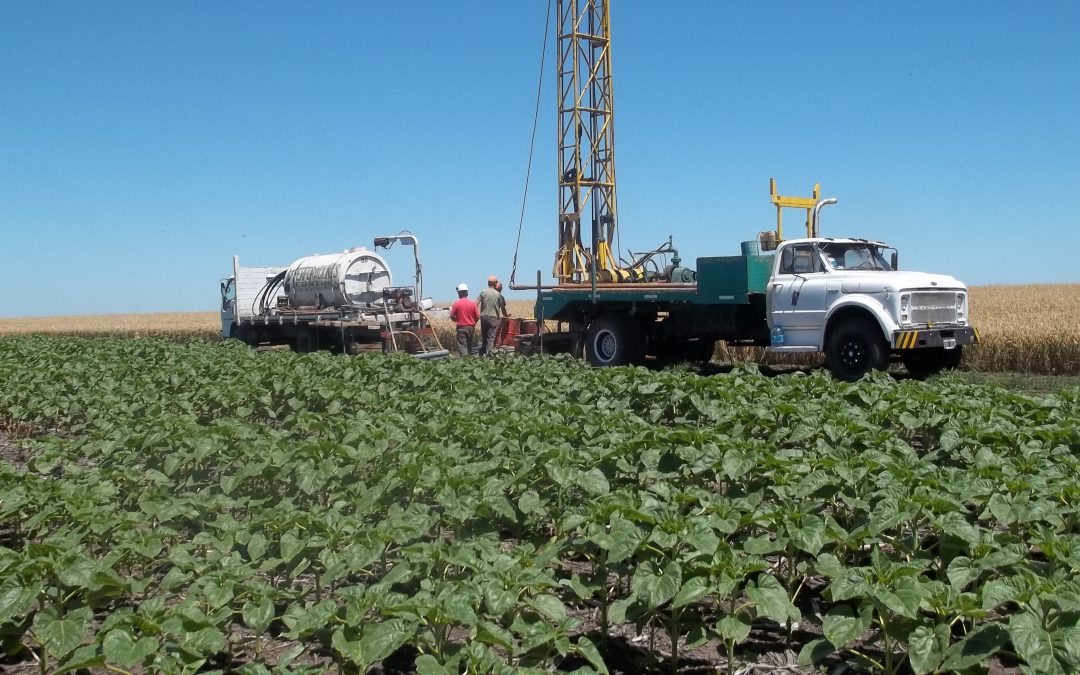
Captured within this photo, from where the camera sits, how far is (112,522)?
476 centimetres

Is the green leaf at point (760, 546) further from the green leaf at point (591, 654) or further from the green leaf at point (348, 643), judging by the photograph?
the green leaf at point (348, 643)

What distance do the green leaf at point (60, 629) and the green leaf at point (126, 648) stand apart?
0.32 metres

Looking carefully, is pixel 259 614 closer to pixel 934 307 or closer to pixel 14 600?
pixel 14 600

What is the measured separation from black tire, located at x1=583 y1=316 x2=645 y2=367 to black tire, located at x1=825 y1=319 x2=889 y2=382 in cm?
378

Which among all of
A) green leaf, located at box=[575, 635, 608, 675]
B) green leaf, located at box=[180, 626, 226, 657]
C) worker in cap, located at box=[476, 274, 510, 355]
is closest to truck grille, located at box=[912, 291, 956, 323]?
worker in cap, located at box=[476, 274, 510, 355]

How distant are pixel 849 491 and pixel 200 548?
11.9 feet

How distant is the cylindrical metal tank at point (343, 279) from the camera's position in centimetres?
2266

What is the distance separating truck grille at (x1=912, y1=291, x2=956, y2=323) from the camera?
13586 mm

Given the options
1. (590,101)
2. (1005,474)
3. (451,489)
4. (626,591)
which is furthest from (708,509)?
(590,101)

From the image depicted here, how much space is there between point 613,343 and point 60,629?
13854mm

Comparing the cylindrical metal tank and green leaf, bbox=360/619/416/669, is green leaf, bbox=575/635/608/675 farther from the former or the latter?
the cylindrical metal tank

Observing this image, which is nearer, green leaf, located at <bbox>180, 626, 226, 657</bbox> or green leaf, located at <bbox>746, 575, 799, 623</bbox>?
green leaf, located at <bbox>180, 626, 226, 657</bbox>

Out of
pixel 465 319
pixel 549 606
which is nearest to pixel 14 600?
pixel 549 606

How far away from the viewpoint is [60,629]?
146 inches
